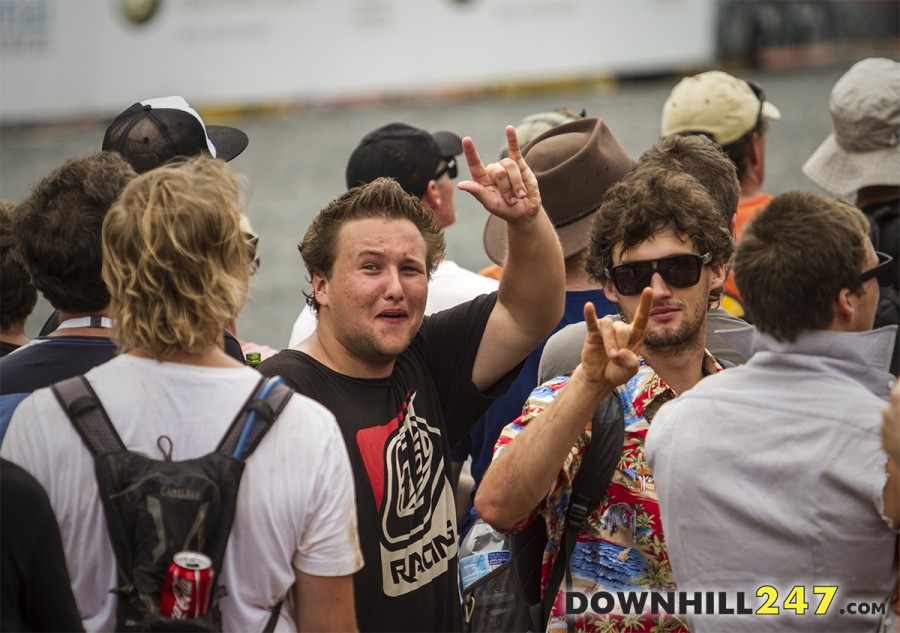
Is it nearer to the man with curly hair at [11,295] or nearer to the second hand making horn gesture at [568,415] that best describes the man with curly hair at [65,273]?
the man with curly hair at [11,295]

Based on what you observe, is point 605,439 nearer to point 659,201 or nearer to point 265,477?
point 659,201

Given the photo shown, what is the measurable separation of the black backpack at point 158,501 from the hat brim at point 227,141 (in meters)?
1.72

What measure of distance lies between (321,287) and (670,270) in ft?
2.92

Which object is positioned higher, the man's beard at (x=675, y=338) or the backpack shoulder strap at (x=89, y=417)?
the backpack shoulder strap at (x=89, y=417)

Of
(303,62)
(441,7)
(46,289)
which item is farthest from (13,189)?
(46,289)

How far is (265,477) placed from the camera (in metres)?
2.14

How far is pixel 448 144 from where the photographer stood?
4773 mm

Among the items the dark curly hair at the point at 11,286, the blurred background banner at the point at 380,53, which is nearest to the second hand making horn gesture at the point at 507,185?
the dark curly hair at the point at 11,286

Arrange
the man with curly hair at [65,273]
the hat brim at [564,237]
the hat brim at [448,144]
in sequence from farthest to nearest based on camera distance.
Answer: the hat brim at [448,144] < the hat brim at [564,237] < the man with curly hair at [65,273]

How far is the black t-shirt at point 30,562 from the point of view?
76.4 inches

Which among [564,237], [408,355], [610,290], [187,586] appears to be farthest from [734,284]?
[187,586]

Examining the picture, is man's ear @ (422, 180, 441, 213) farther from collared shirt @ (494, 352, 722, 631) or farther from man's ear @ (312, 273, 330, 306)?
collared shirt @ (494, 352, 722, 631)

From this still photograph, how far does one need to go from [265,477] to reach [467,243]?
8496mm

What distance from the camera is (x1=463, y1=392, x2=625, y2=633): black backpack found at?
8.41 ft
